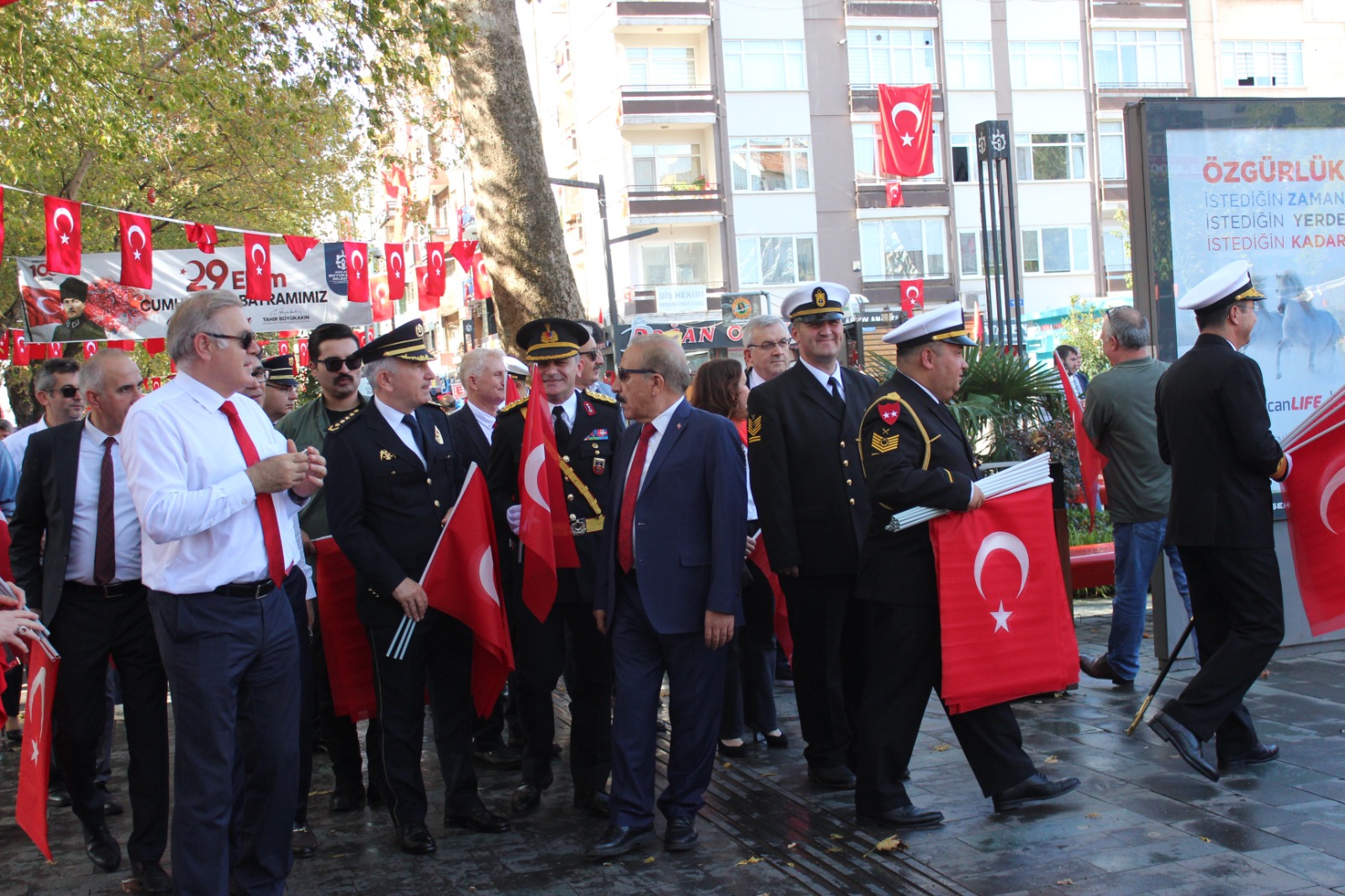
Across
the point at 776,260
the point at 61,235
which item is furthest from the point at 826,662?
the point at 776,260

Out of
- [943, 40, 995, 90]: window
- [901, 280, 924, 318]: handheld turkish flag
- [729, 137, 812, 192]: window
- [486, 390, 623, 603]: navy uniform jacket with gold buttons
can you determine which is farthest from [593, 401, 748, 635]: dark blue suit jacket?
[943, 40, 995, 90]: window

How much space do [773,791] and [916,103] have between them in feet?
116

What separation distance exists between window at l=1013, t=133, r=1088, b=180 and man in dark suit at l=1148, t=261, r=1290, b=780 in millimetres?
42224

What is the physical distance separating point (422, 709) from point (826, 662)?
184 cm

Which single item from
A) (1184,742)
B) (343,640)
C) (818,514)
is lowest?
(1184,742)

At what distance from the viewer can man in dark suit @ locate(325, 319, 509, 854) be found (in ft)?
18.0

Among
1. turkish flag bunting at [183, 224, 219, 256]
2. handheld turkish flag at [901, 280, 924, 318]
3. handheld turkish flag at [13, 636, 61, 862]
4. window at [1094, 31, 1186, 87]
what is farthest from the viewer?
window at [1094, 31, 1186, 87]

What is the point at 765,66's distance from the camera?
4450cm

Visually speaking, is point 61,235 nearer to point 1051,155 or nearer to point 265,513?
point 265,513

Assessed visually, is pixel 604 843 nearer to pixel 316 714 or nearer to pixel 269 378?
pixel 316 714

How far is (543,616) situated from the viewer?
580cm

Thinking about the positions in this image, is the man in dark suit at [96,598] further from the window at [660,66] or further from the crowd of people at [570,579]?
the window at [660,66]

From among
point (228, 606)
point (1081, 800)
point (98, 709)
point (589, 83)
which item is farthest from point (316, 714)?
point (589, 83)

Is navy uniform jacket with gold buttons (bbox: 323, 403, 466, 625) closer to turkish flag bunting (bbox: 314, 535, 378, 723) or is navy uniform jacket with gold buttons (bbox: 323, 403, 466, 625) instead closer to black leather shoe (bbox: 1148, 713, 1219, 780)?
turkish flag bunting (bbox: 314, 535, 378, 723)
